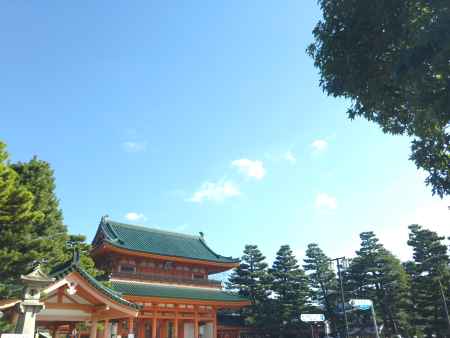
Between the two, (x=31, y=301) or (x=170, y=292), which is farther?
(x=170, y=292)

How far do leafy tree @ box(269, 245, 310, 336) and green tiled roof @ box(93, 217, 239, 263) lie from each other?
814 cm

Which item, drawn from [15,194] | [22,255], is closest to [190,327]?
[22,255]

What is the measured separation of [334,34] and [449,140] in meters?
4.96

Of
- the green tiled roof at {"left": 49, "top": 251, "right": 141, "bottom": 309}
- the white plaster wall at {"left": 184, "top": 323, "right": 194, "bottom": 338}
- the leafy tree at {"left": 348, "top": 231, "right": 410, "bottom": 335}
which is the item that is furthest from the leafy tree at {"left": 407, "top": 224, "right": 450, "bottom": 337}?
the green tiled roof at {"left": 49, "top": 251, "right": 141, "bottom": 309}

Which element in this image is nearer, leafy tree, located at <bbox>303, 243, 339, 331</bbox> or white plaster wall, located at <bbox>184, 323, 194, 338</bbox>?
white plaster wall, located at <bbox>184, 323, 194, 338</bbox>

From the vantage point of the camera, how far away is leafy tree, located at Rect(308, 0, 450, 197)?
862 cm

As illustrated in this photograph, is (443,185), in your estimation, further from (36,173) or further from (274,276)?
(274,276)

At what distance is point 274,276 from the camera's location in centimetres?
3747

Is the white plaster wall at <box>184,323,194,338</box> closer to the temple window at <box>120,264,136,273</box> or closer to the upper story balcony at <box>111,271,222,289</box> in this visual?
the upper story balcony at <box>111,271,222,289</box>

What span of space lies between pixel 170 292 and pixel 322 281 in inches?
830

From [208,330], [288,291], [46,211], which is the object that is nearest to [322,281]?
[288,291]

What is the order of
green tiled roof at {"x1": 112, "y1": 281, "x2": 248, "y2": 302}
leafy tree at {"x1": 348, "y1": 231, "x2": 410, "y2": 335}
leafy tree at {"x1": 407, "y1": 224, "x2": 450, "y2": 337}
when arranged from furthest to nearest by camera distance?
leafy tree at {"x1": 348, "y1": 231, "x2": 410, "y2": 335} < leafy tree at {"x1": 407, "y1": 224, "x2": 450, "y2": 337} < green tiled roof at {"x1": 112, "y1": 281, "x2": 248, "y2": 302}

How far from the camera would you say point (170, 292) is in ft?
81.1

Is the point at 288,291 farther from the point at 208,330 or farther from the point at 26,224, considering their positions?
the point at 26,224
